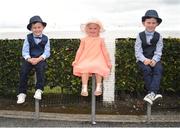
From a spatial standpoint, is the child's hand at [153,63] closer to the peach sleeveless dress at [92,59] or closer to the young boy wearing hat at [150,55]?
the young boy wearing hat at [150,55]

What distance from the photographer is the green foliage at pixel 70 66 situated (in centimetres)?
1096

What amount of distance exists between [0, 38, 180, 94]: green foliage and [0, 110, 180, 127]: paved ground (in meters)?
1.00

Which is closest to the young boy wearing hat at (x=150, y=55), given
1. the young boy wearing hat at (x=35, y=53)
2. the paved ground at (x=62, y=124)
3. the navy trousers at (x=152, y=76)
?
the navy trousers at (x=152, y=76)

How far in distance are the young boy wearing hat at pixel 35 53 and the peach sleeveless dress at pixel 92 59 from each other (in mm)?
605

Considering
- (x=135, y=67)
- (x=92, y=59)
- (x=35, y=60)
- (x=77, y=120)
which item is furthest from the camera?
(x=135, y=67)

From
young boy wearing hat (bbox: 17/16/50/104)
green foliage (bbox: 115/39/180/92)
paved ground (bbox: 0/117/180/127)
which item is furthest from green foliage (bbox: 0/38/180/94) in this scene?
paved ground (bbox: 0/117/180/127)

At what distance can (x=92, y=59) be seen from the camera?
957cm

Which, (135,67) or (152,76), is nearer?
(152,76)

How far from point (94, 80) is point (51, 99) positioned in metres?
2.08

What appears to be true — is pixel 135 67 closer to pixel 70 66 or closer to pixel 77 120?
pixel 70 66

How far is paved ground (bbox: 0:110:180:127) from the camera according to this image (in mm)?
9602

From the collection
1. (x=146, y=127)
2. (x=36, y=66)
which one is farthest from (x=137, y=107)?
(x=36, y=66)

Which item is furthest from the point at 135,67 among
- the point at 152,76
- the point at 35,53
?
the point at 35,53

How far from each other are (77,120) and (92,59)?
112 centimetres
